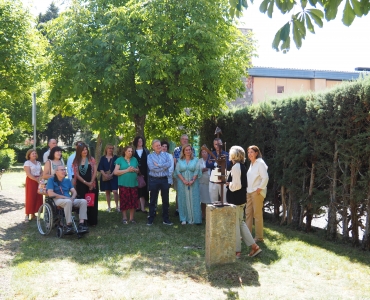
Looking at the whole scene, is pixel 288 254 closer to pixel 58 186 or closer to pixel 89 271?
pixel 89 271

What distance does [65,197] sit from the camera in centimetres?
911

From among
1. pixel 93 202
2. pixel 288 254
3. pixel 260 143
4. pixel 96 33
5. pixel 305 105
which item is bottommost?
pixel 288 254

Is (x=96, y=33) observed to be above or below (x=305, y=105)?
above

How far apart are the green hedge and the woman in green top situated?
11.1 ft

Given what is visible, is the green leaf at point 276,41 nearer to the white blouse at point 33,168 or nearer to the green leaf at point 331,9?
the green leaf at point 331,9

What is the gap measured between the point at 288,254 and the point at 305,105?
11.7 feet

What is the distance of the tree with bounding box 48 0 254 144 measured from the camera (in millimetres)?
11016

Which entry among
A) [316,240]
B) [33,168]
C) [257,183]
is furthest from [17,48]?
[316,240]

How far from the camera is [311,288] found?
19.4 feet

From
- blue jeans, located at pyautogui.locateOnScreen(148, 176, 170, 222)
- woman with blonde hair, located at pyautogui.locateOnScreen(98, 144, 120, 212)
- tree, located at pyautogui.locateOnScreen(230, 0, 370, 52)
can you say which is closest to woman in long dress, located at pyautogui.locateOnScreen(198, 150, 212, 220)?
blue jeans, located at pyautogui.locateOnScreen(148, 176, 170, 222)

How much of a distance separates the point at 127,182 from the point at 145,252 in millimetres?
2979

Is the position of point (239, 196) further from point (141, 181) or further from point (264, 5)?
point (141, 181)

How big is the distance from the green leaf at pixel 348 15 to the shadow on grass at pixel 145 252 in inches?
141

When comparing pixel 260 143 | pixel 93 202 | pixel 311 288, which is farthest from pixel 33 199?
pixel 311 288
